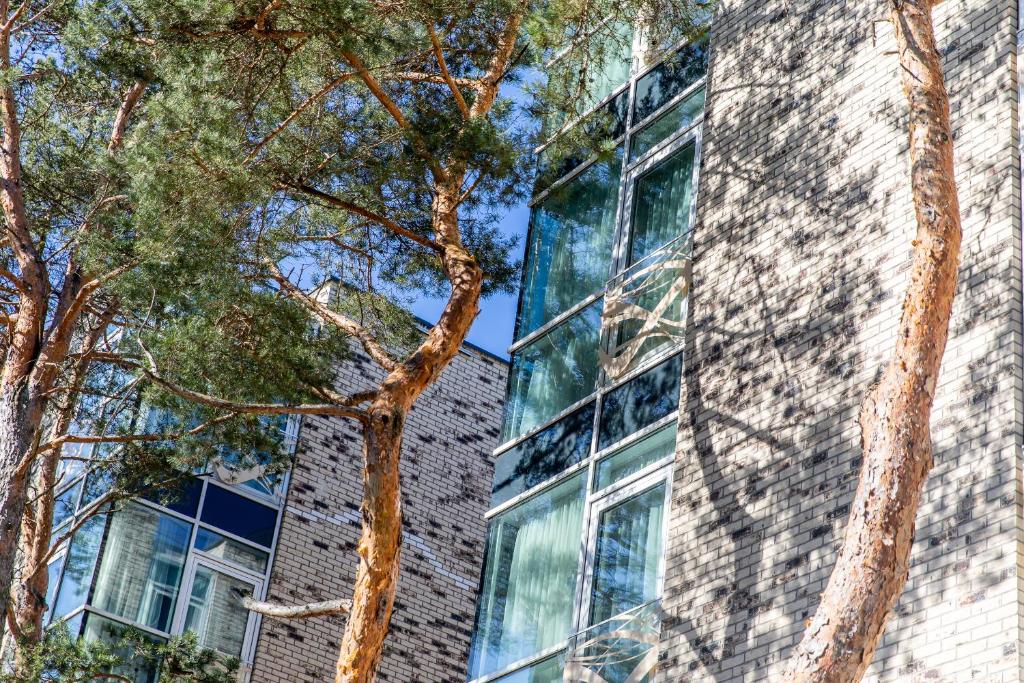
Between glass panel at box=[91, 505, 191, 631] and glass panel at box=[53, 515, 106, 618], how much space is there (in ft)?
0.49

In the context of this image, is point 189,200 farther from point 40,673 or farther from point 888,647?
point 888,647

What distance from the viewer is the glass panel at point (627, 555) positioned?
39.8ft

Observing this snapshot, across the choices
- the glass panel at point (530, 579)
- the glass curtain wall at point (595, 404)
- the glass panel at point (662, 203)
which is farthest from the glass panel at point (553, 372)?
the glass panel at point (530, 579)

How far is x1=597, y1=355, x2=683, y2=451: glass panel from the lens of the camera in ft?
41.7

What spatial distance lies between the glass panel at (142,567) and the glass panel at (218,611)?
0.34 meters

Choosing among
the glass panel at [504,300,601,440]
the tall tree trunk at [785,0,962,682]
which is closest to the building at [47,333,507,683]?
the glass panel at [504,300,601,440]

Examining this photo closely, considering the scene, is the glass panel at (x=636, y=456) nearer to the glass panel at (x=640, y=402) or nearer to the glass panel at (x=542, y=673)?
the glass panel at (x=640, y=402)

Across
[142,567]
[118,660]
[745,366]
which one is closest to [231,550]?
[142,567]

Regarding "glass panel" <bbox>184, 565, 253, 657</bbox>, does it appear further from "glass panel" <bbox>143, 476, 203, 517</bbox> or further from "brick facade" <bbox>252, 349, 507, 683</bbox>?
"glass panel" <bbox>143, 476, 203, 517</bbox>

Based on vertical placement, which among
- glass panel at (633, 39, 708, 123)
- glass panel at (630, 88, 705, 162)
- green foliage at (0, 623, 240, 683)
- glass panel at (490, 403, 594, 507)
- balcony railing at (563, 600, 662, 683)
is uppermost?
glass panel at (633, 39, 708, 123)

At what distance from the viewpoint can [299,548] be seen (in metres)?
21.3

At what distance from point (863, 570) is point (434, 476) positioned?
53.3 feet

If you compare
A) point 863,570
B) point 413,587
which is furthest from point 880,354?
point 413,587

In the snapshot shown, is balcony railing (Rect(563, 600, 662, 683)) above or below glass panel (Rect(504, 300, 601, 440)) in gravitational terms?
below
